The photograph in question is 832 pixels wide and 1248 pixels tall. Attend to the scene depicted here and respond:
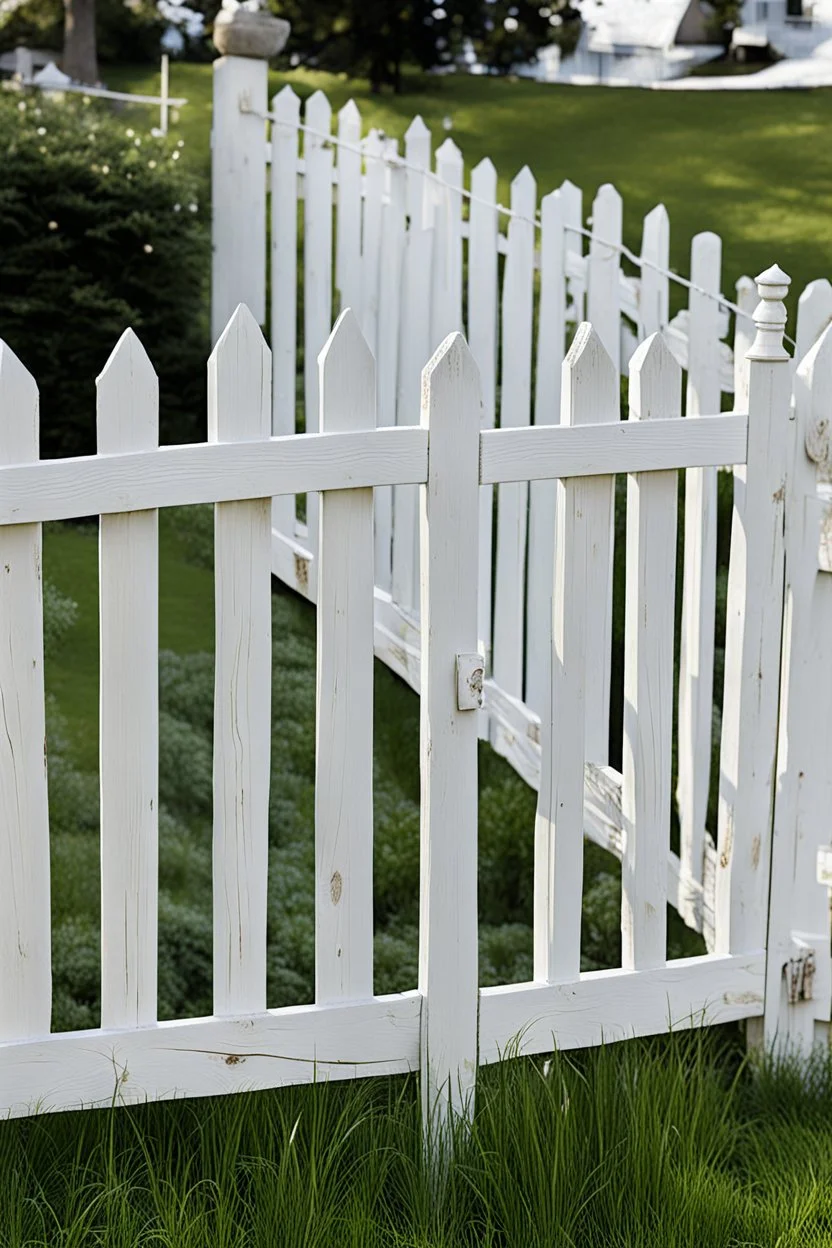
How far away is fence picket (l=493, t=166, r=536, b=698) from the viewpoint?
423cm

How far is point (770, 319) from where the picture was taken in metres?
2.87

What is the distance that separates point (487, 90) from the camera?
47.0 feet

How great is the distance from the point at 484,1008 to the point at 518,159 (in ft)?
33.5

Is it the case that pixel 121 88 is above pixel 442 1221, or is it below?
above

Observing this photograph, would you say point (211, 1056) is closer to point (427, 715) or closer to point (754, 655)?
point (427, 715)

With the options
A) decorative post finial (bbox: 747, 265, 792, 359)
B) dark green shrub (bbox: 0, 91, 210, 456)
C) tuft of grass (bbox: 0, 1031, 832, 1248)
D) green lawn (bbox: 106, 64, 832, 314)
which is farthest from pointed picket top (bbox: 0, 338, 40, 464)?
green lawn (bbox: 106, 64, 832, 314)

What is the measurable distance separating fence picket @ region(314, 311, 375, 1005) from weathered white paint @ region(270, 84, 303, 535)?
2.73m

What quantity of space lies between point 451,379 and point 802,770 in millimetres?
1199

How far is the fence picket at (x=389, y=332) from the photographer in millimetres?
4762

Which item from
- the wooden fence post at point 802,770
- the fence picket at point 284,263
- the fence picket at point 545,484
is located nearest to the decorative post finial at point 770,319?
the wooden fence post at point 802,770

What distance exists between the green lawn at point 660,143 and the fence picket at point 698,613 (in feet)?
16.0

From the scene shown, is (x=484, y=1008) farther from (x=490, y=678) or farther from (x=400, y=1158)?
(x=490, y=678)

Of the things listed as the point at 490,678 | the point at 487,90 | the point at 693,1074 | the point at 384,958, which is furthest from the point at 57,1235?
the point at 487,90

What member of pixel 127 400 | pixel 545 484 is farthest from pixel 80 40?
pixel 127 400
